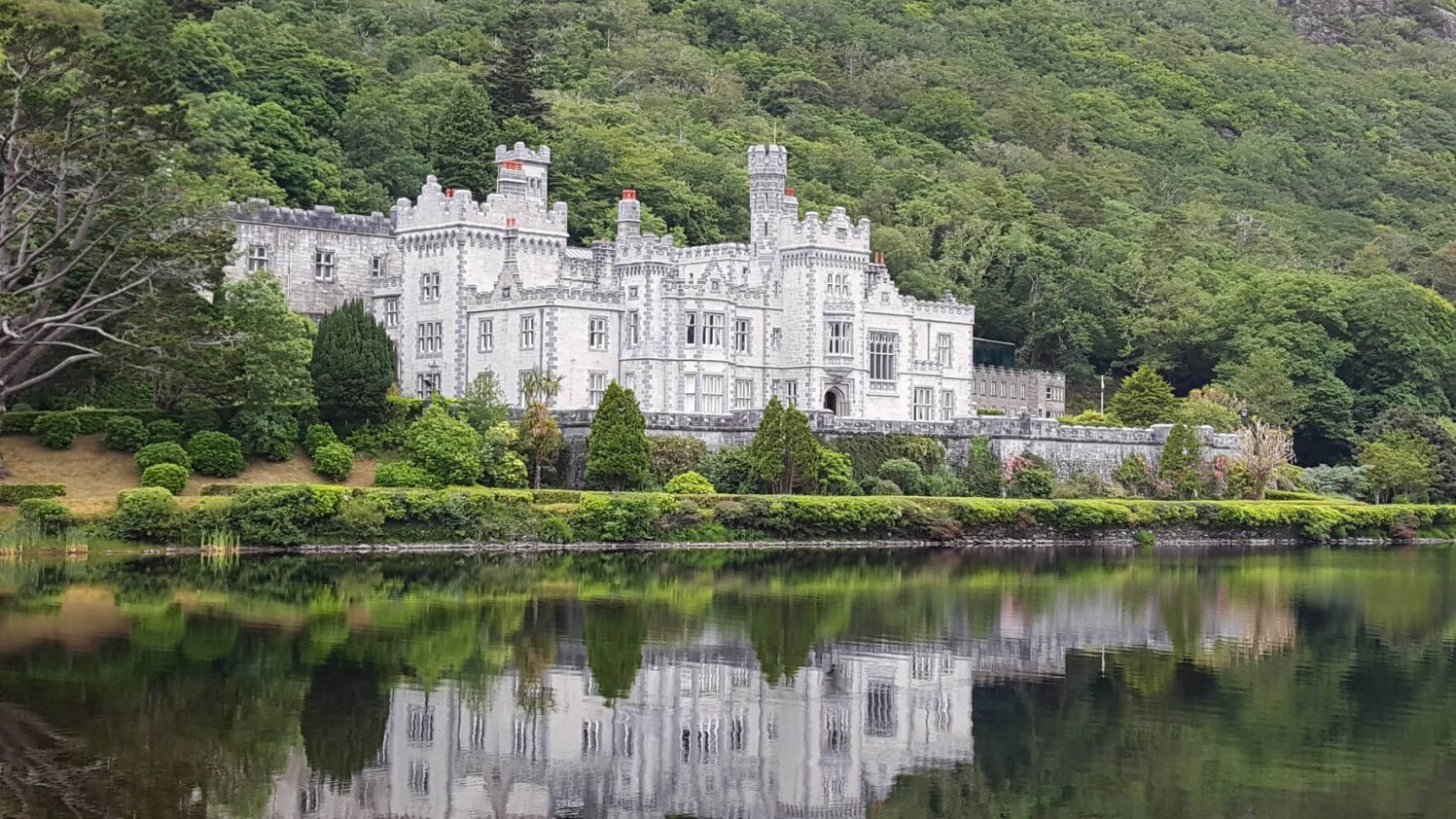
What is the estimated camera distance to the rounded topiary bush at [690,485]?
6278cm

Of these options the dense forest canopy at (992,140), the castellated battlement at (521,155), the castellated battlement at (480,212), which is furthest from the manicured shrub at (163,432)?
the castellated battlement at (521,155)

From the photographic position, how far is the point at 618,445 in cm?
6284

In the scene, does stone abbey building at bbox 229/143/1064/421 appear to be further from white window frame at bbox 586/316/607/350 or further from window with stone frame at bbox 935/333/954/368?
window with stone frame at bbox 935/333/954/368

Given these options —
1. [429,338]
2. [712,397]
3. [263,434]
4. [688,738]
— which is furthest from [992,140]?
[688,738]

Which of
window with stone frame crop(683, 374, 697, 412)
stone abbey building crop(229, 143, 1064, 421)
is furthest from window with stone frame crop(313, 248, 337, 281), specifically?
window with stone frame crop(683, 374, 697, 412)

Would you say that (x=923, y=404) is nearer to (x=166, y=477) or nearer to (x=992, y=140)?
(x=166, y=477)

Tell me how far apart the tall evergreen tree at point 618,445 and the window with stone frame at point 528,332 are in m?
6.95

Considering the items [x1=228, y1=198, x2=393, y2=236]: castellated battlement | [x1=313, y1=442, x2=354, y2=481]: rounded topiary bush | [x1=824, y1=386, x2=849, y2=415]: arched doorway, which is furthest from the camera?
[x1=824, y1=386, x2=849, y2=415]: arched doorway

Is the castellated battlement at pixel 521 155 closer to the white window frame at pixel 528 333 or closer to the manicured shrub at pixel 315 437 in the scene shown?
the white window frame at pixel 528 333

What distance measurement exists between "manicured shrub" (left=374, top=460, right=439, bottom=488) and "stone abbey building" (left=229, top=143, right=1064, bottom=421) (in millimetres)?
9057

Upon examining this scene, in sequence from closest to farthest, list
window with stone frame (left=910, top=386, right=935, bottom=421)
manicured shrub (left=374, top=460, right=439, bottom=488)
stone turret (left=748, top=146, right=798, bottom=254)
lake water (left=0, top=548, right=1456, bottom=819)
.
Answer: lake water (left=0, top=548, right=1456, bottom=819) < manicured shrub (left=374, top=460, right=439, bottom=488) < stone turret (left=748, top=146, right=798, bottom=254) < window with stone frame (left=910, top=386, right=935, bottom=421)

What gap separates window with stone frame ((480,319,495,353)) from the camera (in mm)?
71000

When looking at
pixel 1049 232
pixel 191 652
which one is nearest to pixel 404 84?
pixel 1049 232

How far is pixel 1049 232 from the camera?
110625 mm
